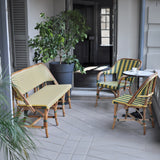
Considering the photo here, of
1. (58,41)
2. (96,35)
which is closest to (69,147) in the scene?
(58,41)

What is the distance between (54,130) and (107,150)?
103 cm

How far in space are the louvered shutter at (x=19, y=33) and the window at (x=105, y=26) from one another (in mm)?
6512

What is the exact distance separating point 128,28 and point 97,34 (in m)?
5.30

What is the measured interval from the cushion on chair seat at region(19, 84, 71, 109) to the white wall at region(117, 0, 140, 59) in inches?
81.5

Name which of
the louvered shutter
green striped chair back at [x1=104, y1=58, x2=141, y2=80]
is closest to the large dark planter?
the louvered shutter

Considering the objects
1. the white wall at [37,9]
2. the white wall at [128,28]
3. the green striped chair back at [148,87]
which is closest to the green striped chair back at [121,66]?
the white wall at [128,28]

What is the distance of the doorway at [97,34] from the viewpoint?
36.4 ft

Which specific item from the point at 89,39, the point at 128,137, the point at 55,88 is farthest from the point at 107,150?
the point at 89,39

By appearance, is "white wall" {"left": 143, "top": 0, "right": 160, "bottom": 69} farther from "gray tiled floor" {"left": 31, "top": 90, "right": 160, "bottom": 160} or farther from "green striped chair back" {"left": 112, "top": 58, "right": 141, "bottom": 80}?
"gray tiled floor" {"left": 31, "top": 90, "right": 160, "bottom": 160}

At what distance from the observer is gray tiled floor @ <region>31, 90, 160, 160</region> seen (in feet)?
10.8

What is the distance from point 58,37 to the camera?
5.18m

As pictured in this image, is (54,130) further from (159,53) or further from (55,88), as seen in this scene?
(159,53)

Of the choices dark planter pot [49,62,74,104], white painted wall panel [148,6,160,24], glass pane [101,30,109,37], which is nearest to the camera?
dark planter pot [49,62,74,104]

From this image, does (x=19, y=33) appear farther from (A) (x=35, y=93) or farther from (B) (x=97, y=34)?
(B) (x=97, y=34)
